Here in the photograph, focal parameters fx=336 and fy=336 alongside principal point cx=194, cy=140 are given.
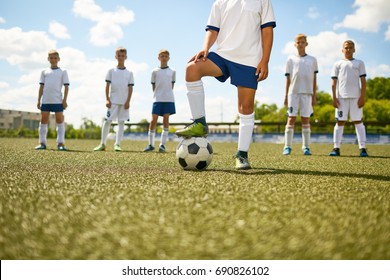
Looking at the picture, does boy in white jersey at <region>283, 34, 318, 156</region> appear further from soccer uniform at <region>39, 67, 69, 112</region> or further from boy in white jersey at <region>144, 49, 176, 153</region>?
soccer uniform at <region>39, 67, 69, 112</region>

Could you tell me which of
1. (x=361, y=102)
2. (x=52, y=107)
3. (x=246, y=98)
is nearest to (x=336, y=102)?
(x=361, y=102)

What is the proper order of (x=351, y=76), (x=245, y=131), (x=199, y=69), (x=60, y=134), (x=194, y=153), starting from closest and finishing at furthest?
(x=194, y=153) → (x=199, y=69) → (x=245, y=131) → (x=351, y=76) → (x=60, y=134)

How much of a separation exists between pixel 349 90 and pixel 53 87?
6516 mm

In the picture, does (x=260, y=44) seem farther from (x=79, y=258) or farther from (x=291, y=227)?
(x=79, y=258)

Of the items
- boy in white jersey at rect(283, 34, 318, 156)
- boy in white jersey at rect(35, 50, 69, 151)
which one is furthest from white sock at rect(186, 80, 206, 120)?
boy in white jersey at rect(35, 50, 69, 151)

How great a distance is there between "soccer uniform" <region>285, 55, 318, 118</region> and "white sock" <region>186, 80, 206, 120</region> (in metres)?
3.96

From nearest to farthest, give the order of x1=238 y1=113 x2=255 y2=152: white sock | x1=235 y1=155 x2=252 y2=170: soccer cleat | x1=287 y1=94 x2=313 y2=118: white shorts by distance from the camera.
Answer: x1=235 y1=155 x2=252 y2=170: soccer cleat < x1=238 y1=113 x2=255 y2=152: white sock < x1=287 y1=94 x2=313 y2=118: white shorts

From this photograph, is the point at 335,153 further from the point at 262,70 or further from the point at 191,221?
the point at 191,221

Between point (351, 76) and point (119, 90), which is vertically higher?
point (351, 76)

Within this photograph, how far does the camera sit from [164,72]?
27.2 feet

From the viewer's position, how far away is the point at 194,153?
3.54m

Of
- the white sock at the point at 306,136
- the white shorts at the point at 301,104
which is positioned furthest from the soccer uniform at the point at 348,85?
the white sock at the point at 306,136

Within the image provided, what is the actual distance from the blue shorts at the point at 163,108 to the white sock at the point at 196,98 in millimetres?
4506

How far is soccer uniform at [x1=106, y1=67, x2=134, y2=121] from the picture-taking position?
7.96m
